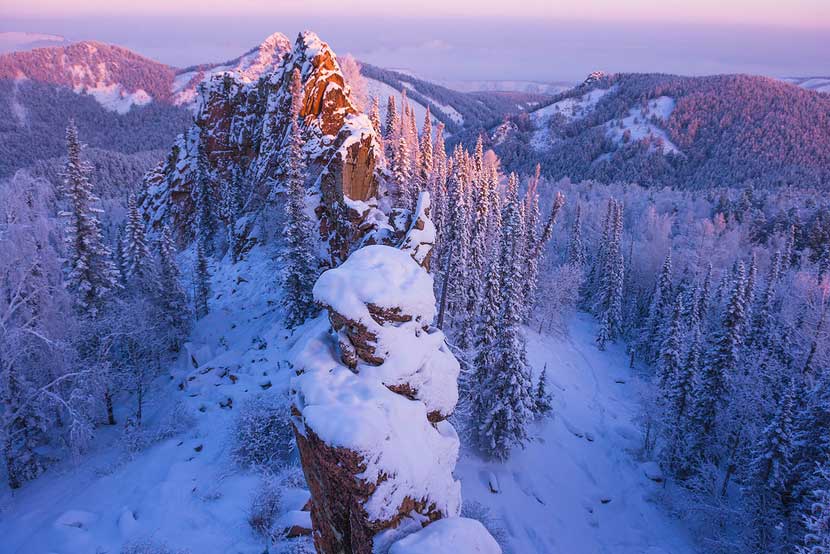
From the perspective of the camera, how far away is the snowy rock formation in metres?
8.56

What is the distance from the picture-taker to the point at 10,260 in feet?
73.5

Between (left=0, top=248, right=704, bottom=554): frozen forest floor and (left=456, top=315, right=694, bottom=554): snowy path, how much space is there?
0.09 metres

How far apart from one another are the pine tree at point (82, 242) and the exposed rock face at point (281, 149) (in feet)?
56.3

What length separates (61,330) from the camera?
24688 mm

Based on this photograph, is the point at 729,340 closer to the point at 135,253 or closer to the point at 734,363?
the point at 734,363

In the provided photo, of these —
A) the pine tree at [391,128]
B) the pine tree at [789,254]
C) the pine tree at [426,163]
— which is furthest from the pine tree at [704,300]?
the pine tree at [391,128]

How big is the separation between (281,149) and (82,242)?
26758 millimetres

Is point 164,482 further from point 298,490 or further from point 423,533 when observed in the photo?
point 423,533

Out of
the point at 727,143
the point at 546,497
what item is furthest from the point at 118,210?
the point at 727,143

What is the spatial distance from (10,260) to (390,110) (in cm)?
4294

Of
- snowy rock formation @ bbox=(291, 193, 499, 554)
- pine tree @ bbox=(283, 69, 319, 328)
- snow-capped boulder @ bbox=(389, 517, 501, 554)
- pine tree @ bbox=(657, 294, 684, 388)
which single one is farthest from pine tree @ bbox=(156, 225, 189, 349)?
pine tree @ bbox=(657, 294, 684, 388)

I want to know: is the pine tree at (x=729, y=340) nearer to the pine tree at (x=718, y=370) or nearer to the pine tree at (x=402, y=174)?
the pine tree at (x=718, y=370)

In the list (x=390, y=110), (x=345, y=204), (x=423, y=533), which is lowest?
(x=423, y=533)

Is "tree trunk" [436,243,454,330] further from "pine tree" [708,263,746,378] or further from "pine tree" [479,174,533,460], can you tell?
"pine tree" [708,263,746,378]
